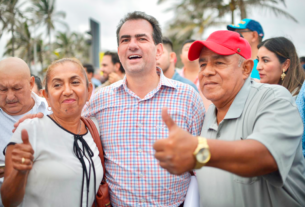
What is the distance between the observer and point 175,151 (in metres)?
1.27

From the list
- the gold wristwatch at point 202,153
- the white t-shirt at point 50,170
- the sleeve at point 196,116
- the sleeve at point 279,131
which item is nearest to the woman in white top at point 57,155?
the white t-shirt at point 50,170

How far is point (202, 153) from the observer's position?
4.25ft

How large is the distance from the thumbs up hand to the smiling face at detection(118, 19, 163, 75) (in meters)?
1.23

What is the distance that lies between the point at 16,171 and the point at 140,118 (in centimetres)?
115

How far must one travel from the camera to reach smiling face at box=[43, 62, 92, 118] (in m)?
2.18

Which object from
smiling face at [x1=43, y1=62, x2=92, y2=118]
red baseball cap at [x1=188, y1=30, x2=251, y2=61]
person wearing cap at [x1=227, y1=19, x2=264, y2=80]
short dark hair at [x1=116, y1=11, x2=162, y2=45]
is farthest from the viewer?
person wearing cap at [x1=227, y1=19, x2=264, y2=80]

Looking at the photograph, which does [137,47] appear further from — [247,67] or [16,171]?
[16,171]

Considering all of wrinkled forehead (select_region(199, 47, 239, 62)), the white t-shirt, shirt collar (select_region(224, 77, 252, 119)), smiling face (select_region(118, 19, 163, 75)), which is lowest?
the white t-shirt

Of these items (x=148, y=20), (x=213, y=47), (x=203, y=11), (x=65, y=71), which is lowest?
(x=65, y=71)

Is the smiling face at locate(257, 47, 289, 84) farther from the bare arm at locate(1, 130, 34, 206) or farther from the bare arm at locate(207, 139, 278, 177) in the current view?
the bare arm at locate(1, 130, 34, 206)

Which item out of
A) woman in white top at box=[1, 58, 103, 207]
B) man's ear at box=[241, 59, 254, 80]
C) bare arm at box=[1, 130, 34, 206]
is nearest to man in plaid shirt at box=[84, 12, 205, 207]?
woman in white top at box=[1, 58, 103, 207]

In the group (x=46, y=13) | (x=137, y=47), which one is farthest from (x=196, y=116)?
(x=46, y=13)

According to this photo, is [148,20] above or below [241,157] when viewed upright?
above

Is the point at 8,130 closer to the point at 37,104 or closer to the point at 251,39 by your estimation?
the point at 37,104
